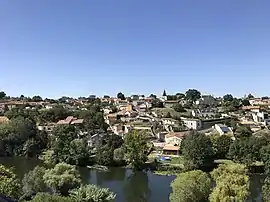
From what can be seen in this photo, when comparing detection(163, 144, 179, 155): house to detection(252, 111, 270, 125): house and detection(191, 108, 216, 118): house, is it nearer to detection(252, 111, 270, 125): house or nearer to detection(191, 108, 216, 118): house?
detection(252, 111, 270, 125): house

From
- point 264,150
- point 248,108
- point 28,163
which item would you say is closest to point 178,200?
point 264,150

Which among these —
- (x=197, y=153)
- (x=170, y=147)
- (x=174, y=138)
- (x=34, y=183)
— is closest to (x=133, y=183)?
(x=197, y=153)

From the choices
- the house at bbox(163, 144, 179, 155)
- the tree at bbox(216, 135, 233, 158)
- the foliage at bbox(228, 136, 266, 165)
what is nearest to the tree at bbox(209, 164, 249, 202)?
the foliage at bbox(228, 136, 266, 165)

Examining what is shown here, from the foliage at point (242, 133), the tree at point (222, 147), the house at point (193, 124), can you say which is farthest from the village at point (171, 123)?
the tree at point (222, 147)

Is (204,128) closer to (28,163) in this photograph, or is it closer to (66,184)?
(28,163)

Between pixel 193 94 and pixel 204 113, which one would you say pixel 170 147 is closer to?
pixel 204 113

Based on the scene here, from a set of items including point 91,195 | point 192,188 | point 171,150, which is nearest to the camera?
point 91,195
